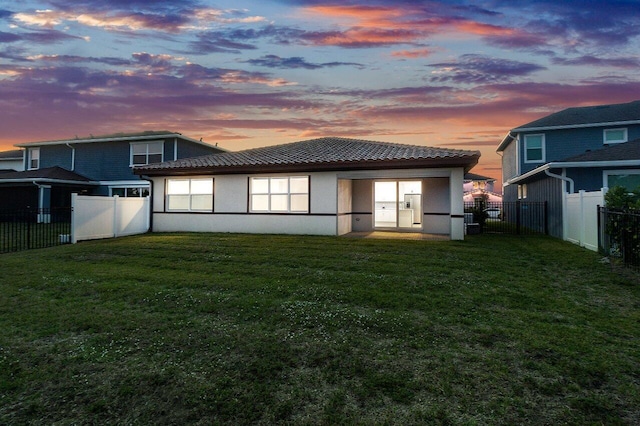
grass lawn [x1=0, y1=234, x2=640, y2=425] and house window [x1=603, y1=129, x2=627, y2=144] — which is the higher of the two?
house window [x1=603, y1=129, x2=627, y2=144]

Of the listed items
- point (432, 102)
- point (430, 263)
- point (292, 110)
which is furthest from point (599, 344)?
point (292, 110)

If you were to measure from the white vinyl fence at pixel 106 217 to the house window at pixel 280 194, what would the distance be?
19.1ft

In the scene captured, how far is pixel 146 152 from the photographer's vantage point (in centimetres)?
2700

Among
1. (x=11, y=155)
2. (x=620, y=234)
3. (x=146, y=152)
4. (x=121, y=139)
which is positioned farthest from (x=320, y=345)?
(x=11, y=155)

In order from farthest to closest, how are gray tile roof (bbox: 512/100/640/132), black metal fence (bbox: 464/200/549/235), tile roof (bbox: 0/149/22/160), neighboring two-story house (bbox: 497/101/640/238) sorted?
tile roof (bbox: 0/149/22/160) < gray tile roof (bbox: 512/100/640/132) < black metal fence (bbox: 464/200/549/235) < neighboring two-story house (bbox: 497/101/640/238)

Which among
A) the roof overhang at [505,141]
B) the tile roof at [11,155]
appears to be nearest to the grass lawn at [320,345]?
the roof overhang at [505,141]

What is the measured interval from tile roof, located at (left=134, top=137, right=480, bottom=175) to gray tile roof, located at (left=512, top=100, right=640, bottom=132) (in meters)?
11.2

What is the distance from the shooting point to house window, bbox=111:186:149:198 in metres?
27.4

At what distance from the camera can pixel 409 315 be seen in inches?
219

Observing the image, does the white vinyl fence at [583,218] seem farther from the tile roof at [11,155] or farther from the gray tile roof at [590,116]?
the tile roof at [11,155]

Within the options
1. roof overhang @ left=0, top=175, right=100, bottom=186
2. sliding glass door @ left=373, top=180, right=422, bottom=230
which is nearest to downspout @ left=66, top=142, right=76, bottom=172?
roof overhang @ left=0, top=175, right=100, bottom=186

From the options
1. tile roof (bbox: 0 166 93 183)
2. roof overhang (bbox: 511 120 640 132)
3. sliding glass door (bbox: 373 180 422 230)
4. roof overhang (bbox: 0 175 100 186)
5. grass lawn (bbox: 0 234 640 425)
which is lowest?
grass lawn (bbox: 0 234 640 425)

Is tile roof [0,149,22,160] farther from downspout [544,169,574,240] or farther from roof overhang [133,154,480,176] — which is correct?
downspout [544,169,574,240]

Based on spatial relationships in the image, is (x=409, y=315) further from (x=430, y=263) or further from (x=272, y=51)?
(x=272, y=51)
